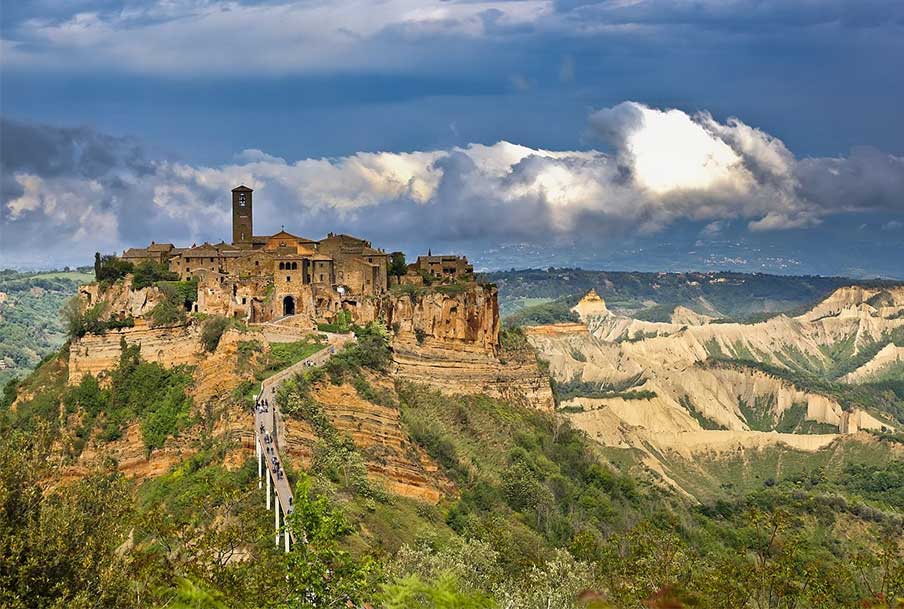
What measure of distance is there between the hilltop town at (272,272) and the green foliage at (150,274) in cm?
64

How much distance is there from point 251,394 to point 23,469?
34.2 meters

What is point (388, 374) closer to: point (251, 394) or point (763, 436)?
point (251, 394)

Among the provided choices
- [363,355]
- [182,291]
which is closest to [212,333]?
[182,291]

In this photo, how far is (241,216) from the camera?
8500 cm

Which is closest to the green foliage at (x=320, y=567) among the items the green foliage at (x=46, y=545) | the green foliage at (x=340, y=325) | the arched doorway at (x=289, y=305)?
the green foliage at (x=46, y=545)

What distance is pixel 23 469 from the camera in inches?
980

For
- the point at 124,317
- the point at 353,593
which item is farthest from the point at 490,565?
the point at 124,317

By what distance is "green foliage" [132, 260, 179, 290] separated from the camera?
72875 millimetres

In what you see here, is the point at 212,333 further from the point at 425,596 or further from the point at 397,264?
the point at 425,596

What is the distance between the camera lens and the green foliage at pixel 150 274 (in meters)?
72.9

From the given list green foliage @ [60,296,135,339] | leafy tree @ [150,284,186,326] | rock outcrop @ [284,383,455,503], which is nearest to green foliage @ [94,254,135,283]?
green foliage @ [60,296,135,339]

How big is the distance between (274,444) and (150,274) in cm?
2723

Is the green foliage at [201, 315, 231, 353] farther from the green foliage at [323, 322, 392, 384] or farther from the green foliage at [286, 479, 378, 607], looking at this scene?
the green foliage at [286, 479, 378, 607]

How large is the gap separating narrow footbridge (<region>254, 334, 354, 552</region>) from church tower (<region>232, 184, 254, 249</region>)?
19.8 meters
